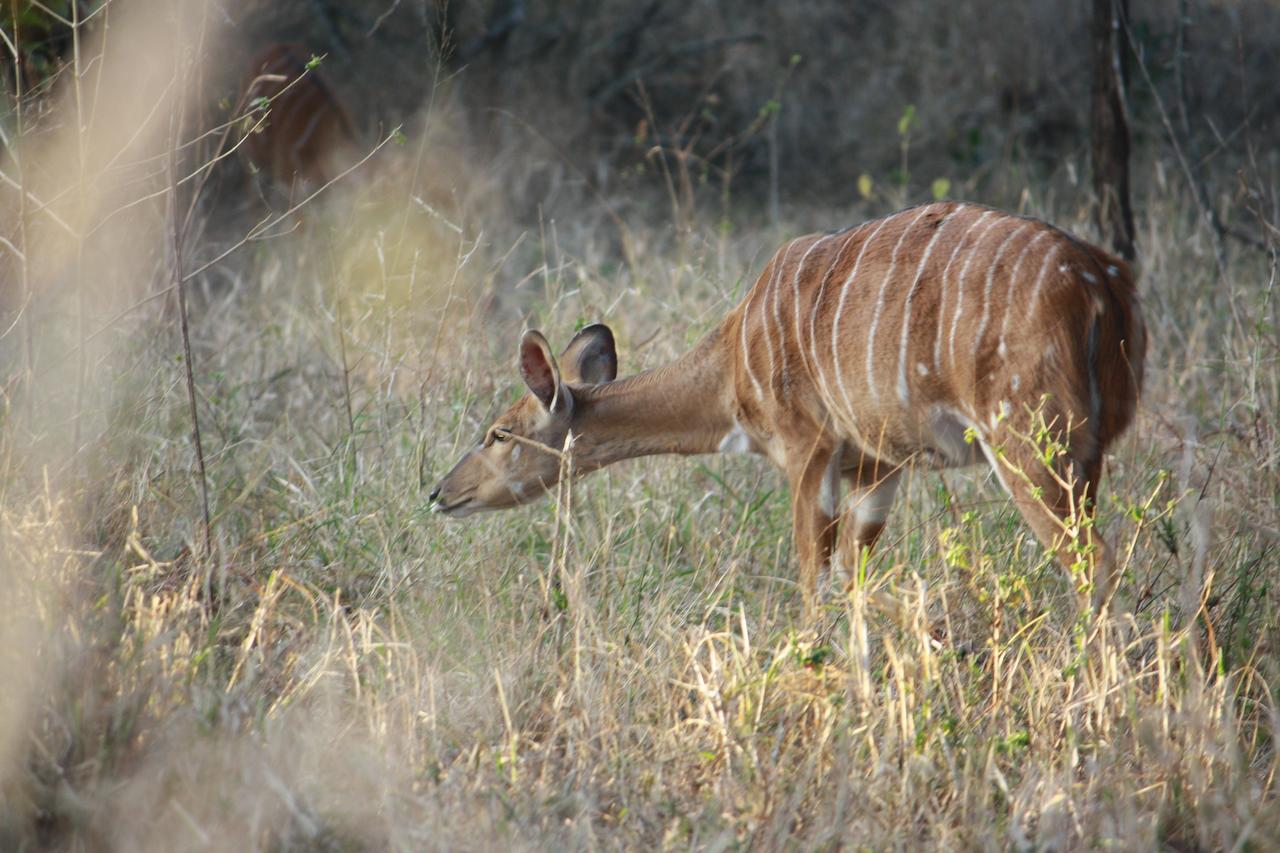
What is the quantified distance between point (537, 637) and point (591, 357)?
1544mm

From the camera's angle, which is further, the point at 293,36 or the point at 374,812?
the point at 293,36

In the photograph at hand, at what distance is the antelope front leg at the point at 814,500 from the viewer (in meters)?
4.16

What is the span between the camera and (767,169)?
8695mm

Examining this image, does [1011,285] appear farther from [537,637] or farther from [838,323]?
[537,637]

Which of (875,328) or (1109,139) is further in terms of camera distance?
(1109,139)

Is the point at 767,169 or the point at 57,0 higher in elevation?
the point at 57,0

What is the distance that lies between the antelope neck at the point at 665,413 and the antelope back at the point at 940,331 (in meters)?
0.12

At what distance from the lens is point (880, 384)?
13.1 ft

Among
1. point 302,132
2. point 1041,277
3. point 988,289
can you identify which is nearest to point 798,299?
point 988,289

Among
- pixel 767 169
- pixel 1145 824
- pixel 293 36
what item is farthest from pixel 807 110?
pixel 1145 824

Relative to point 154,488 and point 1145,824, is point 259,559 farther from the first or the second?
point 1145,824

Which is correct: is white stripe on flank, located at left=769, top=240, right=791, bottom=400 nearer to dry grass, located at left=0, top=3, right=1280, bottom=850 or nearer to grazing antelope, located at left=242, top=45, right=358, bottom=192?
dry grass, located at left=0, top=3, right=1280, bottom=850

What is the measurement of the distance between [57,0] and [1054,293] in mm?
3086

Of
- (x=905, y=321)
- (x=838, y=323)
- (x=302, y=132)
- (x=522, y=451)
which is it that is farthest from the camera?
(x=302, y=132)
